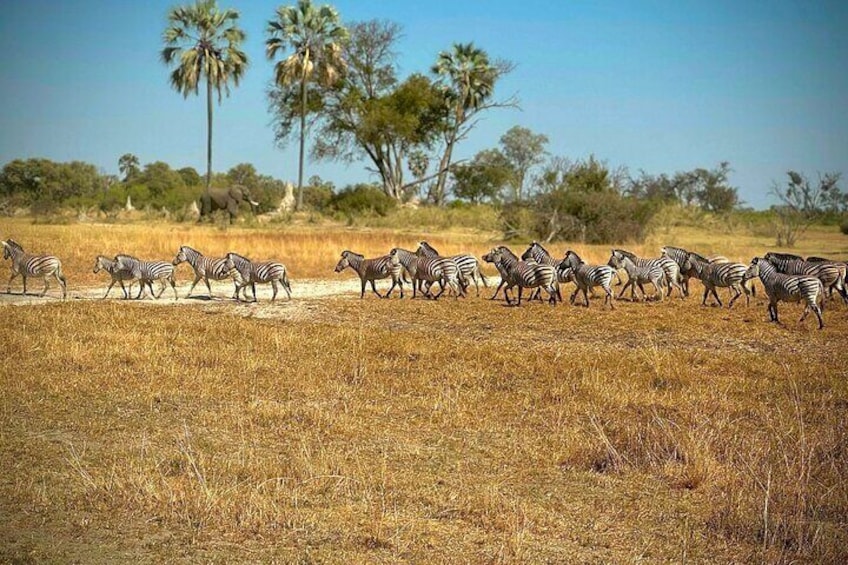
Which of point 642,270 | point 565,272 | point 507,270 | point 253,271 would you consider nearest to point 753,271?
point 642,270

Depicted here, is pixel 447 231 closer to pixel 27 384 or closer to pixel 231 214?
pixel 231 214

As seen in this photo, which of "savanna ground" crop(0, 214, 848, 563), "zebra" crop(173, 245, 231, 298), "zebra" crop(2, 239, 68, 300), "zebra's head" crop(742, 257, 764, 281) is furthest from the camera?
"zebra" crop(173, 245, 231, 298)

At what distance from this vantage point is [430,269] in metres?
18.2

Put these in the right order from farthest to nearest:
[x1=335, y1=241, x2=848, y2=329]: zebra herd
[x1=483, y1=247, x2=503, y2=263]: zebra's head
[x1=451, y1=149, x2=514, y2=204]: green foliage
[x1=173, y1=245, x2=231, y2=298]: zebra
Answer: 1. [x1=451, y1=149, x2=514, y2=204]: green foliage
2. [x1=483, y1=247, x2=503, y2=263]: zebra's head
3. [x1=173, y1=245, x2=231, y2=298]: zebra
4. [x1=335, y1=241, x2=848, y2=329]: zebra herd

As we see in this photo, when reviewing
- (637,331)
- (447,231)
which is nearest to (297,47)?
(447,231)

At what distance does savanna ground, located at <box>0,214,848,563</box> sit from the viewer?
6.15 meters

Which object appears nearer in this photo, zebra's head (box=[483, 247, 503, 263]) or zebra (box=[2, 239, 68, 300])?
zebra (box=[2, 239, 68, 300])

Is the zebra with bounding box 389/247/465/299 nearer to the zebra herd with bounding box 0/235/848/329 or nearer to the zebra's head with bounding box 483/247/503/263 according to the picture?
the zebra herd with bounding box 0/235/848/329

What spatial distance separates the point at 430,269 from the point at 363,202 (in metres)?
31.7

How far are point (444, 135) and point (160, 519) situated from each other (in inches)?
2061

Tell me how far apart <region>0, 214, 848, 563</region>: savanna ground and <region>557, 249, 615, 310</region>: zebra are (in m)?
1.95

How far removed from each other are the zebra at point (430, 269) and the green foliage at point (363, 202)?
93.2ft

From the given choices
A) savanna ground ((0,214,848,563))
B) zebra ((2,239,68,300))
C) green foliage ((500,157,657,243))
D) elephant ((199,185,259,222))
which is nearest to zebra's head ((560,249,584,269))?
savanna ground ((0,214,848,563))

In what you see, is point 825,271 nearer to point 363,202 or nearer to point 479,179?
point 363,202
